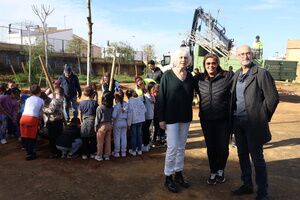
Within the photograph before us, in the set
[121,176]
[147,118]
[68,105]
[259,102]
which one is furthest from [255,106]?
[68,105]

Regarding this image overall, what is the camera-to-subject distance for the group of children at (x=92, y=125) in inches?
228

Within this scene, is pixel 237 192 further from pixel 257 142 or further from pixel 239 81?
pixel 239 81

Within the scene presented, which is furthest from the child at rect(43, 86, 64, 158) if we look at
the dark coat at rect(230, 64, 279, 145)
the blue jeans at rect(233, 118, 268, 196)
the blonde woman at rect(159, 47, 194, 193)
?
the dark coat at rect(230, 64, 279, 145)

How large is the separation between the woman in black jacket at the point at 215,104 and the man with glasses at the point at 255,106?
0.77 ft

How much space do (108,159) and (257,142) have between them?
3.08 m

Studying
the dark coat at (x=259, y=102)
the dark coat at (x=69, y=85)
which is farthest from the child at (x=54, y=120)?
the dark coat at (x=259, y=102)

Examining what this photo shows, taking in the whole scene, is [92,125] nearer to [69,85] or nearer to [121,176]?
[121,176]

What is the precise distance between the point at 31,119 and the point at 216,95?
138 inches

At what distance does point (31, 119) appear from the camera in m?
5.75

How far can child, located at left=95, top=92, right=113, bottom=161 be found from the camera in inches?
226

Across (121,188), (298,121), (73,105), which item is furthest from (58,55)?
(121,188)

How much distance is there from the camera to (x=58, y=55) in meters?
26.2

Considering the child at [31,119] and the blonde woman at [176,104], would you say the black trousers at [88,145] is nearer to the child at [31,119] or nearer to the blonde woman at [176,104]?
the child at [31,119]

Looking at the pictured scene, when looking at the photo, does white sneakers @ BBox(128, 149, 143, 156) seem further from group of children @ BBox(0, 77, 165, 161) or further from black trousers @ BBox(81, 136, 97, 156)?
black trousers @ BBox(81, 136, 97, 156)
